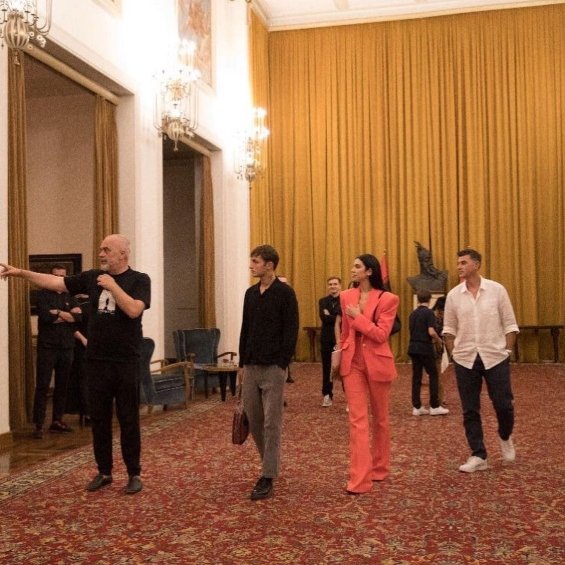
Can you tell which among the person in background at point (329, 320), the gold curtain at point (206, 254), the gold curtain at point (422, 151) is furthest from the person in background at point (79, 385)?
the gold curtain at point (422, 151)

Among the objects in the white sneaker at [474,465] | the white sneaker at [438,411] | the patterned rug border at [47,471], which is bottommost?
the white sneaker at [438,411]

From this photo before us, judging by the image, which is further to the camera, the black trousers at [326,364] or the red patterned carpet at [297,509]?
the black trousers at [326,364]

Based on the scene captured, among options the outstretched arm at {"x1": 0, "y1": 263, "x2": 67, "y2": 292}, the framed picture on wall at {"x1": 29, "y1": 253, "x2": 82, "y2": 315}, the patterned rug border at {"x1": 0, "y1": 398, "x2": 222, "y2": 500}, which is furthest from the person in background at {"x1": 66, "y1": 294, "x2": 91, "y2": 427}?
the framed picture on wall at {"x1": 29, "y1": 253, "x2": 82, "y2": 315}

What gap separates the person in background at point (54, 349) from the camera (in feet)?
24.9

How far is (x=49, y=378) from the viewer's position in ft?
25.1

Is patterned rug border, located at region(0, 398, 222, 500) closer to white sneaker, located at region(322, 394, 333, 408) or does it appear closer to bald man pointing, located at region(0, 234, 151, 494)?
bald man pointing, located at region(0, 234, 151, 494)

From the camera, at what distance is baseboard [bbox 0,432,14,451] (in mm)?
6907

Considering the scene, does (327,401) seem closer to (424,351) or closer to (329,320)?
(329,320)

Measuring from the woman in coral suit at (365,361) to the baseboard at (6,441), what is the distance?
3.49 meters

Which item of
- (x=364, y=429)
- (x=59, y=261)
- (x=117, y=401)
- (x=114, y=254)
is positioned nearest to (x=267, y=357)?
(x=364, y=429)

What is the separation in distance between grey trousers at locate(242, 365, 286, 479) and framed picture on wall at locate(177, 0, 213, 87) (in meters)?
8.08

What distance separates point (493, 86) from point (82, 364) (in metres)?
11.2

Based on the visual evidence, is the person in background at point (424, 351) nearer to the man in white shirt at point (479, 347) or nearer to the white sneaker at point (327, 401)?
the white sneaker at point (327, 401)

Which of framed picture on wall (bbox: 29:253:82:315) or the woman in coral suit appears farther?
framed picture on wall (bbox: 29:253:82:315)
